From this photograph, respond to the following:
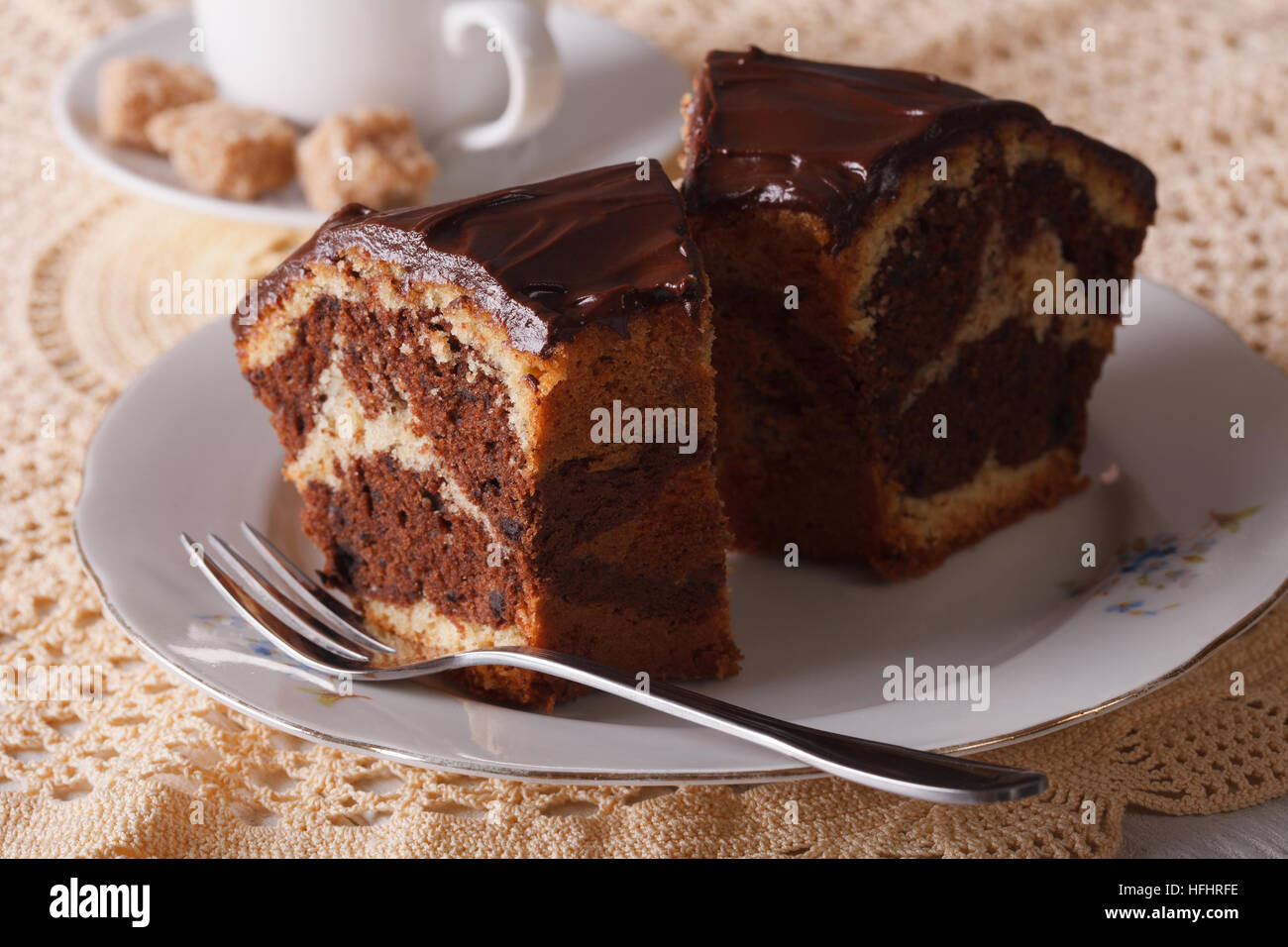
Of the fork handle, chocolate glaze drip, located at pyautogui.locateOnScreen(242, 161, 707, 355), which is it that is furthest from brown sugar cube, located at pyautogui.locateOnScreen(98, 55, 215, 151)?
the fork handle

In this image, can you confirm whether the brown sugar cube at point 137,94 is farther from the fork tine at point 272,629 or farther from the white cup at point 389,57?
the fork tine at point 272,629

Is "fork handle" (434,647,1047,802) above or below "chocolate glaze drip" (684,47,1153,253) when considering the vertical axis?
below

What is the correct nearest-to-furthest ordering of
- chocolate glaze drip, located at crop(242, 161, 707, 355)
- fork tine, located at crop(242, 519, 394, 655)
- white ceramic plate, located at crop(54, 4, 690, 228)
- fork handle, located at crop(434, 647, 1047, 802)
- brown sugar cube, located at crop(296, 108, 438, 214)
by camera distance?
fork handle, located at crop(434, 647, 1047, 802) → chocolate glaze drip, located at crop(242, 161, 707, 355) → fork tine, located at crop(242, 519, 394, 655) → brown sugar cube, located at crop(296, 108, 438, 214) → white ceramic plate, located at crop(54, 4, 690, 228)

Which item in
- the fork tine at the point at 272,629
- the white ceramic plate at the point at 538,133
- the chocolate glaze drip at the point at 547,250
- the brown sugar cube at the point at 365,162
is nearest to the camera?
the chocolate glaze drip at the point at 547,250

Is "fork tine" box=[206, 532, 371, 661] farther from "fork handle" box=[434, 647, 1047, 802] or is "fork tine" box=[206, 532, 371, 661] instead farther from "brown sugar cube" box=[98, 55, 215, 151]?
"brown sugar cube" box=[98, 55, 215, 151]

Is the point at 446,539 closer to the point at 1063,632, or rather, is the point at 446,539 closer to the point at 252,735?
the point at 252,735

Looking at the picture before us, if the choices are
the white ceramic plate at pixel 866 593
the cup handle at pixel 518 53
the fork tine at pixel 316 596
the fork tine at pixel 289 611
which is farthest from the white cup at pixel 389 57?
the fork tine at pixel 289 611

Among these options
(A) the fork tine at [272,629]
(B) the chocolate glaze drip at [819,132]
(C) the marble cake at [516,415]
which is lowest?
(A) the fork tine at [272,629]
